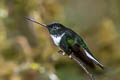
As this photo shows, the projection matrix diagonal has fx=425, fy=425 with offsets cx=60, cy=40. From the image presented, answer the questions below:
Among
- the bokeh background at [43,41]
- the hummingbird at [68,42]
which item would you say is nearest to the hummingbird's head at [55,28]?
the hummingbird at [68,42]

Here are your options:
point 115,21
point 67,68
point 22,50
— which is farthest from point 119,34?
point 22,50

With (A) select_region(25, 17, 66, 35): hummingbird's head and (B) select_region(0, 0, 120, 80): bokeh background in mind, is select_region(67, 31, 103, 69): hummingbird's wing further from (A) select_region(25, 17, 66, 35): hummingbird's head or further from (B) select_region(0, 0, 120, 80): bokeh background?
(B) select_region(0, 0, 120, 80): bokeh background

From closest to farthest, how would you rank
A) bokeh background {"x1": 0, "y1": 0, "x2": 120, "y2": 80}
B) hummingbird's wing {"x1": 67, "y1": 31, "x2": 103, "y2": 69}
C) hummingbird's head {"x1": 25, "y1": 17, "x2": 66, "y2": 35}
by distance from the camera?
1. hummingbird's wing {"x1": 67, "y1": 31, "x2": 103, "y2": 69}
2. hummingbird's head {"x1": 25, "y1": 17, "x2": 66, "y2": 35}
3. bokeh background {"x1": 0, "y1": 0, "x2": 120, "y2": 80}

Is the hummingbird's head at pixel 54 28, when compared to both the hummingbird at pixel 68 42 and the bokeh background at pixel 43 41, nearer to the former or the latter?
the hummingbird at pixel 68 42

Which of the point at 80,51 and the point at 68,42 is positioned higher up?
the point at 68,42

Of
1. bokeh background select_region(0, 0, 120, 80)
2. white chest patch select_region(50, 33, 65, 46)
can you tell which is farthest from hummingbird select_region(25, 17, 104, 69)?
bokeh background select_region(0, 0, 120, 80)

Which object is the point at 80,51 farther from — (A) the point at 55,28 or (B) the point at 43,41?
(B) the point at 43,41

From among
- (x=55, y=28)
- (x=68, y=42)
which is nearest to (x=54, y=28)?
(x=55, y=28)
